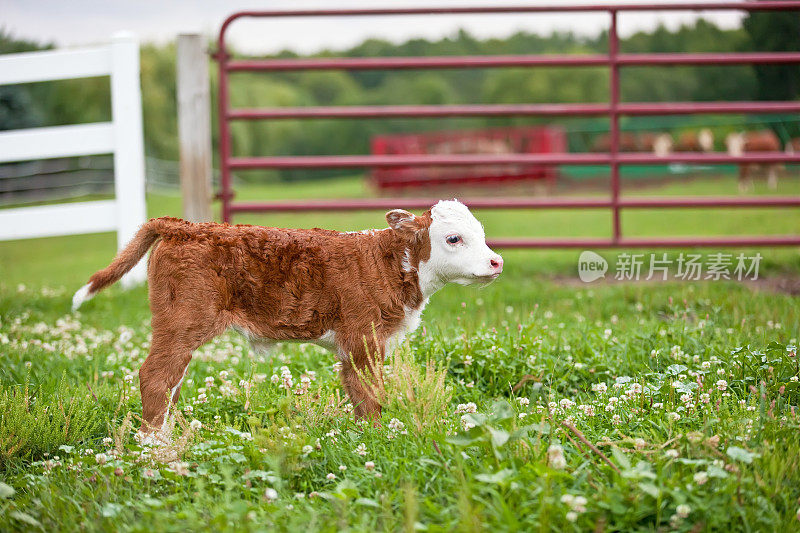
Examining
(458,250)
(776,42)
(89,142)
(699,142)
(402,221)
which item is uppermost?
(776,42)

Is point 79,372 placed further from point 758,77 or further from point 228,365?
point 758,77

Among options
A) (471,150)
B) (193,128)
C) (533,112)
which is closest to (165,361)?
(193,128)

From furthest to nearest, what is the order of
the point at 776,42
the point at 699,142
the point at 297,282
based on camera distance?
the point at 699,142 → the point at 776,42 → the point at 297,282

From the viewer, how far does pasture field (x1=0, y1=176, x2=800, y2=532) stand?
243 cm

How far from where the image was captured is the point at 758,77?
8.21 m

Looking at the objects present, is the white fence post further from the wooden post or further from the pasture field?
the pasture field

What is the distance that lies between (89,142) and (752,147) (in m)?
12.6

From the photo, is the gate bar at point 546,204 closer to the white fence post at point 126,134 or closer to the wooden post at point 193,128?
the wooden post at point 193,128

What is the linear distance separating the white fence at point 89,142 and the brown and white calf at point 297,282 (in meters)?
3.54

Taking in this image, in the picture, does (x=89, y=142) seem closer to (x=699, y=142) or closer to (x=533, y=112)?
(x=533, y=112)

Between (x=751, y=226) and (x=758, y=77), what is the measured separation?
207 centimetres

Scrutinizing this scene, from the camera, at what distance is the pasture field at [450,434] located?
2.43m

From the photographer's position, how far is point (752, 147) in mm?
15234

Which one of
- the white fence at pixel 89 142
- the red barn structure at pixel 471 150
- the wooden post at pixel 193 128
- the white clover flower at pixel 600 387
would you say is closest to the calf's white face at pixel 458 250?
the white clover flower at pixel 600 387
